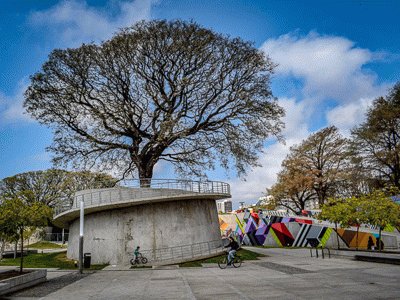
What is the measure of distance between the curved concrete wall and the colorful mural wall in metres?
7.13

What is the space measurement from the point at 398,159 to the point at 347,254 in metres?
22.0

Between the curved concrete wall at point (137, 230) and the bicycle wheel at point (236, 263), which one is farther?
the curved concrete wall at point (137, 230)

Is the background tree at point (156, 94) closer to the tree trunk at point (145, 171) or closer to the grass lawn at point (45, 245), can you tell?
the tree trunk at point (145, 171)

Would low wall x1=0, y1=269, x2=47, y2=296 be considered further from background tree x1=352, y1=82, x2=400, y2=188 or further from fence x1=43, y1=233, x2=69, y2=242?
fence x1=43, y1=233, x2=69, y2=242

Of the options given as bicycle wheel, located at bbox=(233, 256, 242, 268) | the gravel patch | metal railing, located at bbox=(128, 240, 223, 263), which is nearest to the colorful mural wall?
metal railing, located at bbox=(128, 240, 223, 263)

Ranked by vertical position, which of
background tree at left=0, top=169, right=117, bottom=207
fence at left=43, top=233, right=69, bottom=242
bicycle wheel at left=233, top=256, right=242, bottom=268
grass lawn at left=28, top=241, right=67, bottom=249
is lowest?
bicycle wheel at left=233, top=256, right=242, bottom=268

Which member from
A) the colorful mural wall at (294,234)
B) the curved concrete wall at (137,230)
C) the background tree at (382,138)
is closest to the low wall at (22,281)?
the curved concrete wall at (137,230)

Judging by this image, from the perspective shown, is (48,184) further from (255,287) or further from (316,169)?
(255,287)

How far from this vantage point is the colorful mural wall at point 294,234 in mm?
35906

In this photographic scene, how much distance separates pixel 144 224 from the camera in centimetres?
2414

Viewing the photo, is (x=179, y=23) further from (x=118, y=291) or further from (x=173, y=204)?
(x=118, y=291)

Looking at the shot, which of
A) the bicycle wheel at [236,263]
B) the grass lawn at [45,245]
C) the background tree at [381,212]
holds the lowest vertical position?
the bicycle wheel at [236,263]

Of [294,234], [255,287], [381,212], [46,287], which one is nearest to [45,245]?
[294,234]

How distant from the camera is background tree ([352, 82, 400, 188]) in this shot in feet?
128
